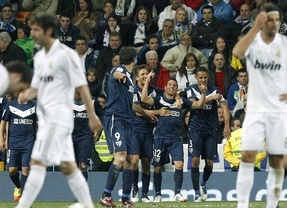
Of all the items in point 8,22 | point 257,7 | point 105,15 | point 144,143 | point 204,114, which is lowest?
point 144,143

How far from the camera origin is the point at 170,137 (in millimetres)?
18312

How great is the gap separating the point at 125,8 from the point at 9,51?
3.41 meters

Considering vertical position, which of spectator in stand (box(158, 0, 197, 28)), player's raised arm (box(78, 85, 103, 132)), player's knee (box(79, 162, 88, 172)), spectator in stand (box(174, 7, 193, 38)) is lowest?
player's knee (box(79, 162, 88, 172))

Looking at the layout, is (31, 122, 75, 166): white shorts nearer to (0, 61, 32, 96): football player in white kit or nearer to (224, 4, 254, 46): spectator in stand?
(0, 61, 32, 96): football player in white kit

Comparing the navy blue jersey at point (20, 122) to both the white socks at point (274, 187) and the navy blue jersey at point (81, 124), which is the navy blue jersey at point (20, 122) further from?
the white socks at point (274, 187)

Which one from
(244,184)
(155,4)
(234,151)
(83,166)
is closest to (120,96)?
(83,166)

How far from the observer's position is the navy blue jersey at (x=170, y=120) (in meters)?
18.2

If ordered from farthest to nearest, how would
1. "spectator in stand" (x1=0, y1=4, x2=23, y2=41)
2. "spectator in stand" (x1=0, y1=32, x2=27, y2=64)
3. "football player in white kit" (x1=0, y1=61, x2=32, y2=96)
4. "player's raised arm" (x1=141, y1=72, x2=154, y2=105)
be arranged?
"spectator in stand" (x1=0, y1=4, x2=23, y2=41) < "spectator in stand" (x1=0, y1=32, x2=27, y2=64) < "player's raised arm" (x1=141, y1=72, x2=154, y2=105) < "football player in white kit" (x1=0, y1=61, x2=32, y2=96)

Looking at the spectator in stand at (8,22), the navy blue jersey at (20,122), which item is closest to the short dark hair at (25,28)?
the spectator in stand at (8,22)

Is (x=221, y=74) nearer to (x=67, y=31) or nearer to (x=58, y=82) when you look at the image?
(x=67, y=31)

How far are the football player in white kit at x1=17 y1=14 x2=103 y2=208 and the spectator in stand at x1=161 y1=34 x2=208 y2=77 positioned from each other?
36.2 feet

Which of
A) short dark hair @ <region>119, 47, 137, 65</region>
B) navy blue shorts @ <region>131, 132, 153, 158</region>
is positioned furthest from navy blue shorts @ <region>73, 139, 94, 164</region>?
short dark hair @ <region>119, 47, 137, 65</region>

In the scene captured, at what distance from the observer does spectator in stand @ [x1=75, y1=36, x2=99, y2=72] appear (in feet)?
71.7

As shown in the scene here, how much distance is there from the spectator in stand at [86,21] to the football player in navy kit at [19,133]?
19.0 feet
